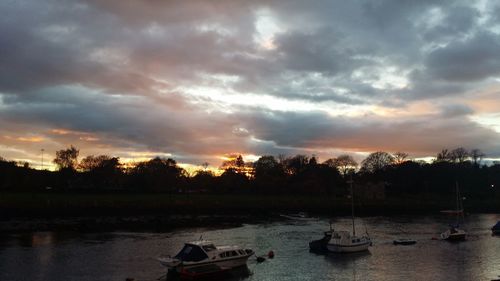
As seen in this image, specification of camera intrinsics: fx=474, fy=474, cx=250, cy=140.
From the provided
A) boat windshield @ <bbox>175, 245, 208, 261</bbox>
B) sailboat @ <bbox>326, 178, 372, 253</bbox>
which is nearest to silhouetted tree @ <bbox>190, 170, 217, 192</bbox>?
sailboat @ <bbox>326, 178, 372, 253</bbox>

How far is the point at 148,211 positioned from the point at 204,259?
6501cm

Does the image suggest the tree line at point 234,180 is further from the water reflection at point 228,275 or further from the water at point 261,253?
the water reflection at point 228,275

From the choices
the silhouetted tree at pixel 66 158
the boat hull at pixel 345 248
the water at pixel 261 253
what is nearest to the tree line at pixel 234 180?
the silhouetted tree at pixel 66 158

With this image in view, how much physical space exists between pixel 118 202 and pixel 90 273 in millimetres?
66993

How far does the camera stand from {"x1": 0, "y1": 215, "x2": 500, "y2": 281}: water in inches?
1778

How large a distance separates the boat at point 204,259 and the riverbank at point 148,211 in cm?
3854

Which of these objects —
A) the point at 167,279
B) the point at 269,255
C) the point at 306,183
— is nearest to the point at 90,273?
the point at 167,279

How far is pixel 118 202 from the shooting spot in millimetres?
109250

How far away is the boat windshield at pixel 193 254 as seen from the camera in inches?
1753

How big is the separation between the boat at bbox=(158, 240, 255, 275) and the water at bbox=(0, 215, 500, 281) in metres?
1.60

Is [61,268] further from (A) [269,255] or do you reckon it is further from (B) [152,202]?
(B) [152,202]

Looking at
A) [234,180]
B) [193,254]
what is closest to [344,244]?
[193,254]

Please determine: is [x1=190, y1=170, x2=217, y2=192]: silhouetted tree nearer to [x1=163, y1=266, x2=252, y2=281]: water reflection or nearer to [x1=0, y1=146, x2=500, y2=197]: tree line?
[x1=0, y1=146, x2=500, y2=197]: tree line

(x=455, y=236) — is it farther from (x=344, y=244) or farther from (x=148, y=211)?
(x=148, y=211)
